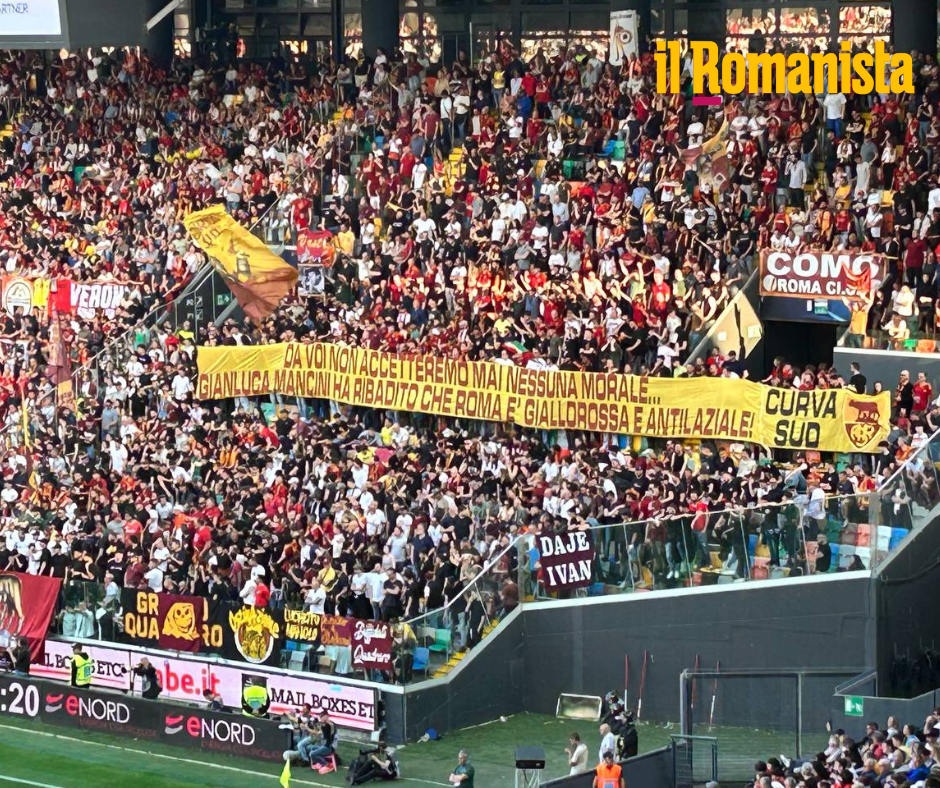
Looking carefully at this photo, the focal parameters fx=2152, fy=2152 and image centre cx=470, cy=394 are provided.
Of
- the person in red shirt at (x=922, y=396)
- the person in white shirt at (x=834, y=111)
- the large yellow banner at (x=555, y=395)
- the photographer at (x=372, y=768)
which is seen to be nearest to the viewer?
the photographer at (x=372, y=768)

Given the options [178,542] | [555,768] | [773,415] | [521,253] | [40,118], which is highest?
[40,118]

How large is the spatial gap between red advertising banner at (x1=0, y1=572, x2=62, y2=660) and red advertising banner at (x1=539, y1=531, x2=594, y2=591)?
792cm

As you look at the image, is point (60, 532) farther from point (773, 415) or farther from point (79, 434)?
point (773, 415)

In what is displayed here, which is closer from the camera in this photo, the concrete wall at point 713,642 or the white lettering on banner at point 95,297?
the concrete wall at point 713,642

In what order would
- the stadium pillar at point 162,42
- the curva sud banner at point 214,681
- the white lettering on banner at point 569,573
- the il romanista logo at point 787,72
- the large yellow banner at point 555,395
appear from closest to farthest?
the curva sud banner at point 214,681 → the white lettering on banner at point 569,573 → the large yellow banner at point 555,395 → the il romanista logo at point 787,72 → the stadium pillar at point 162,42

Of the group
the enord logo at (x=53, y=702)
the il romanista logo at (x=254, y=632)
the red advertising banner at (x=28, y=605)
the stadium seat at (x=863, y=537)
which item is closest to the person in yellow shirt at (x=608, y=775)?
the stadium seat at (x=863, y=537)

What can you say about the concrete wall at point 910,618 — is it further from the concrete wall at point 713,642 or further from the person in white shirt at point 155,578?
the person in white shirt at point 155,578

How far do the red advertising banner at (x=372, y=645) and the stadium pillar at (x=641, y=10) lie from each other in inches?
619

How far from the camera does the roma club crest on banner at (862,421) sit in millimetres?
30312

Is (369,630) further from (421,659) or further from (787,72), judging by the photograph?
(787,72)

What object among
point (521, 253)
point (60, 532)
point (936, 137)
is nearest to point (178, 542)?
point (60, 532)

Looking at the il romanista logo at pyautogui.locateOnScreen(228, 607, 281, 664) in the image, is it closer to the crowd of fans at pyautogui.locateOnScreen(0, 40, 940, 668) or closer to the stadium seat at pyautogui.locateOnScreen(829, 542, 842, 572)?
the crowd of fans at pyautogui.locateOnScreen(0, 40, 940, 668)

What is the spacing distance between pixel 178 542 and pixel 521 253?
738 cm

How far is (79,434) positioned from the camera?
38031 mm
